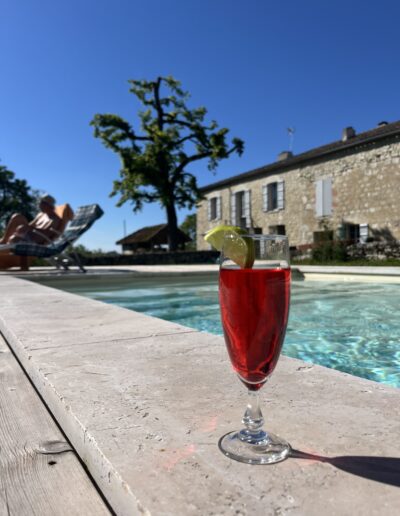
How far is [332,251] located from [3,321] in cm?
1416

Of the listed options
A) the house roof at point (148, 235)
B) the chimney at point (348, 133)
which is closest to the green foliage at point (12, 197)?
the house roof at point (148, 235)

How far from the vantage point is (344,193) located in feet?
53.2

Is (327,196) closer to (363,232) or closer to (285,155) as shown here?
(363,232)

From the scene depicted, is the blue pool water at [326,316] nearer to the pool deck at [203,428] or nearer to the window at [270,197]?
the pool deck at [203,428]

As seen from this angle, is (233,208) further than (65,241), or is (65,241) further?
(233,208)

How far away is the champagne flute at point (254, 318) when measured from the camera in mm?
823

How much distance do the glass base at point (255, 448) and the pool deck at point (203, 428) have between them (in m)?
0.02

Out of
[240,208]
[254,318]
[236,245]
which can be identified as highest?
[240,208]

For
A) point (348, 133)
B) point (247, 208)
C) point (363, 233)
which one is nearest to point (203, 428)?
point (363, 233)

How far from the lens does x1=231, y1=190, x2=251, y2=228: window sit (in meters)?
21.0

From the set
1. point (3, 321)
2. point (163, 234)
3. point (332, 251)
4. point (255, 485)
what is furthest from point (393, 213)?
point (163, 234)

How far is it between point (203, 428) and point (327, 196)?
16836 mm

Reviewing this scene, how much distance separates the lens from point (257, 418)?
0.85 meters

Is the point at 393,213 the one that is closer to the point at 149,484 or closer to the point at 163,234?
the point at 149,484
